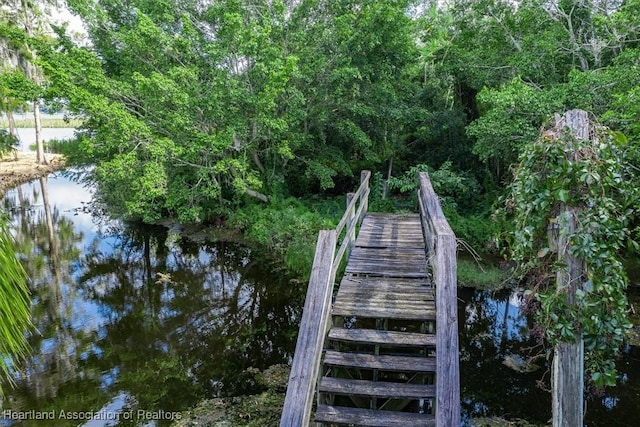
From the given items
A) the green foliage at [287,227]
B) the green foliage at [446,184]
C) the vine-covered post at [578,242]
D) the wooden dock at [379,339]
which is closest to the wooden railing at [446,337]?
the wooden dock at [379,339]

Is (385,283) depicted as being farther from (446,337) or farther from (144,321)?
(144,321)

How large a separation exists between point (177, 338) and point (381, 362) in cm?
504

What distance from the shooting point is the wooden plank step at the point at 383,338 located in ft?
14.4

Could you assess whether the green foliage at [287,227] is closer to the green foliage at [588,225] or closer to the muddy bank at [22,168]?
the green foliage at [588,225]

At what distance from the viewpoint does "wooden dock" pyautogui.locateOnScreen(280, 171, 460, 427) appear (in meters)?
3.34

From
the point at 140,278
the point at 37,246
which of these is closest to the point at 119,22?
the point at 37,246

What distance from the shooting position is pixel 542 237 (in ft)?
9.96

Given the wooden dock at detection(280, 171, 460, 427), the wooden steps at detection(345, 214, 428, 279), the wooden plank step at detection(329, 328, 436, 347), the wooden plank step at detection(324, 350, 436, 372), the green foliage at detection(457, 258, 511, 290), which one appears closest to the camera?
the wooden dock at detection(280, 171, 460, 427)

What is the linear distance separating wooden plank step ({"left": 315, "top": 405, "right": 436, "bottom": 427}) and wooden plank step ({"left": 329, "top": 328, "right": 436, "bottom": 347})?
27.0 inches

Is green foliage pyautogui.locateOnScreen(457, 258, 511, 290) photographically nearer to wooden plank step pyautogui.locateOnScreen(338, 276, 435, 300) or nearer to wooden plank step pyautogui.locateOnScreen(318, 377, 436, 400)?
wooden plank step pyautogui.locateOnScreen(338, 276, 435, 300)

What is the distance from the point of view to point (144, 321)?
8695 mm

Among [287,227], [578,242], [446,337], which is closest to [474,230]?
[287,227]

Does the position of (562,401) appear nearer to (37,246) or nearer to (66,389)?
(66,389)

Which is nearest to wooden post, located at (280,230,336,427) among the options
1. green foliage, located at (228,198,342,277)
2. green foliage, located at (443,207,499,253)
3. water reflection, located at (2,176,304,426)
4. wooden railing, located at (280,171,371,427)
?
wooden railing, located at (280,171,371,427)
